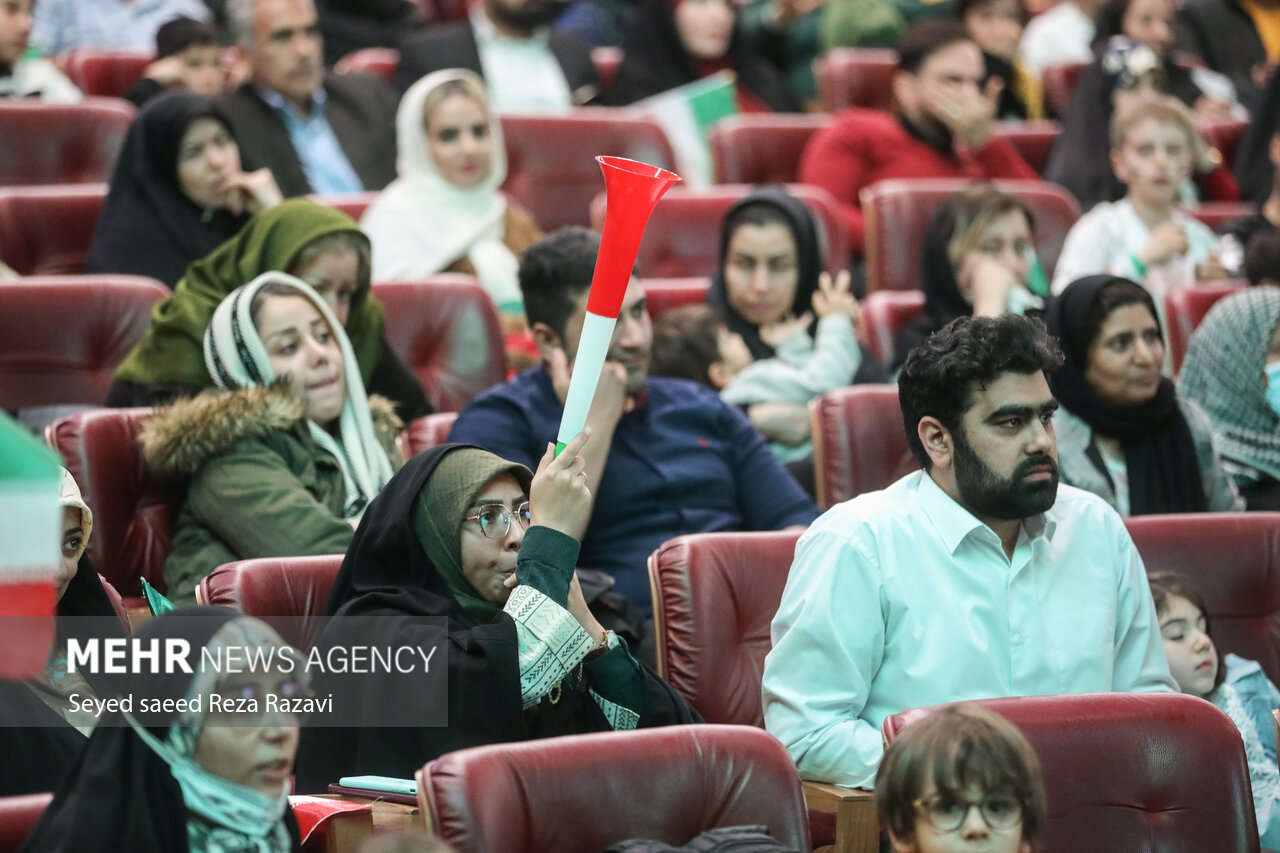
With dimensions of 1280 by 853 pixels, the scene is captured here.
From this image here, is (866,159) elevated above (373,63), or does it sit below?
below

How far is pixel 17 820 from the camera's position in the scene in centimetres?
182

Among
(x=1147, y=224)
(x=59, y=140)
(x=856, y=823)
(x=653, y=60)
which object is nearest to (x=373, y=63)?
(x=653, y=60)

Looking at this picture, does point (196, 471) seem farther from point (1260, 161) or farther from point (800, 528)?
point (1260, 161)

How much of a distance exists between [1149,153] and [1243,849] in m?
3.05

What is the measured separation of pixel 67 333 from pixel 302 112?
1.70m

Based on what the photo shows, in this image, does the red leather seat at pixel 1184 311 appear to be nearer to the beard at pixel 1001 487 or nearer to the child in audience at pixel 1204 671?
the child in audience at pixel 1204 671

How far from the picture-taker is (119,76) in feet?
19.3

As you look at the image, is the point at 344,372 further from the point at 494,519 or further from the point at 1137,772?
the point at 1137,772

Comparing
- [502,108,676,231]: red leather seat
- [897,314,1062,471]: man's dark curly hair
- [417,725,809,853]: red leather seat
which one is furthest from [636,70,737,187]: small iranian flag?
[417,725,809,853]: red leather seat

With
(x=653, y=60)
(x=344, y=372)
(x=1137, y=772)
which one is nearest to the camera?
(x=1137, y=772)

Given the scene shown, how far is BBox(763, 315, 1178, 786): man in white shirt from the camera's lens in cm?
239

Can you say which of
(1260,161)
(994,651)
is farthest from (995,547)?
(1260,161)

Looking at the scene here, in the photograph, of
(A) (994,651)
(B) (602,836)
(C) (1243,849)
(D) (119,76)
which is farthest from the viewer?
(D) (119,76)

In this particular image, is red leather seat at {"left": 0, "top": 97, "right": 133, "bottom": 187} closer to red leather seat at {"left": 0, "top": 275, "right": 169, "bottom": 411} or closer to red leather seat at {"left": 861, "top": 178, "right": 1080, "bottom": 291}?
red leather seat at {"left": 0, "top": 275, "right": 169, "bottom": 411}
